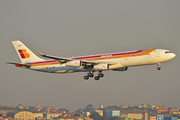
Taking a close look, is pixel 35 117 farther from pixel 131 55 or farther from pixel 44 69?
pixel 131 55

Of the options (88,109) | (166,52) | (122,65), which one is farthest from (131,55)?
(88,109)

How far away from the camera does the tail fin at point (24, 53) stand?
2687 inches

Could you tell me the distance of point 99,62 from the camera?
60.2 meters

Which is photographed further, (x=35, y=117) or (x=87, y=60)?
(x=35, y=117)

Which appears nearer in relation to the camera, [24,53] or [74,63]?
[74,63]

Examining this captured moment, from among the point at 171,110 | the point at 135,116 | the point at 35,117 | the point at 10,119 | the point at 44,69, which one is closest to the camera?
the point at 44,69

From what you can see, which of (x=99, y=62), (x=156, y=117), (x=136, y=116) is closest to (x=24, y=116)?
(x=99, y=62)

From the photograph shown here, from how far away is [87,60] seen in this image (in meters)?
61.5

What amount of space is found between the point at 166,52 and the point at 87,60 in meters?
16.5

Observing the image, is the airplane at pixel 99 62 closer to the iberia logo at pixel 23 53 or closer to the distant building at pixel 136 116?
the iberia logo at pixel 23 53

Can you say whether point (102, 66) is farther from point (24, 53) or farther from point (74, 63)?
point (24, 53)

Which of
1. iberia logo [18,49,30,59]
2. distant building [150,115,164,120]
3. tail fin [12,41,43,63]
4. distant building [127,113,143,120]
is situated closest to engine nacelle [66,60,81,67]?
tail fin [12,41,43,63]

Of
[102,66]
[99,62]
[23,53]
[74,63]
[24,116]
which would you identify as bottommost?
[24,116]

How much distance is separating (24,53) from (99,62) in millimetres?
20064
